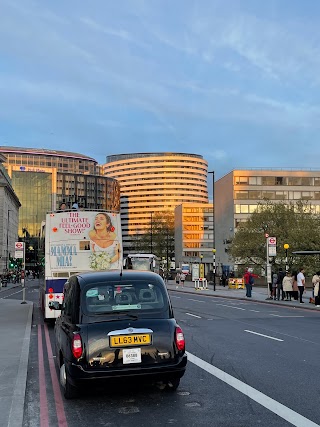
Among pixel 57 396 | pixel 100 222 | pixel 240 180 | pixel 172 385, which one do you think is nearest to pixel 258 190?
pixel 240 180

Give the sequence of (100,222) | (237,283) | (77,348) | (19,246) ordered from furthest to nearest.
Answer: (237,283) < (19,246) < (100,222) < (77,348)

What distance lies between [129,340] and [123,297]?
2.42 feet

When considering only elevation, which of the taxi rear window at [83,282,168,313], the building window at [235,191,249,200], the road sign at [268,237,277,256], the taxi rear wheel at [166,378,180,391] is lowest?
the taxi rear wheel at [166,378,180,391]

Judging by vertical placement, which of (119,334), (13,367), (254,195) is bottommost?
(13,367)

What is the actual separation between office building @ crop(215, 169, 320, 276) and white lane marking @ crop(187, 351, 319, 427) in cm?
8091

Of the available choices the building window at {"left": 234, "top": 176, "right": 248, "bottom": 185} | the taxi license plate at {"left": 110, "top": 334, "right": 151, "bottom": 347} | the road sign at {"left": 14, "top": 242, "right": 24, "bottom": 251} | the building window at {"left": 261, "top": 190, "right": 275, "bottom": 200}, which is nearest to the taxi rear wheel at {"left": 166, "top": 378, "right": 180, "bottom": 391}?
the taxi license plate at {"left": 110, "top": 334, "right": 151, "bottom": 347}

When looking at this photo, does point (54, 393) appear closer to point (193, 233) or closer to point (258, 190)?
point (258, 190)

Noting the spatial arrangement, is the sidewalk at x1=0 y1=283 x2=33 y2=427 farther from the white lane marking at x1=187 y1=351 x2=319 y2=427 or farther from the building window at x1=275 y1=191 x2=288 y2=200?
the building window at x1=275 y1=191 x2=288 y2=200

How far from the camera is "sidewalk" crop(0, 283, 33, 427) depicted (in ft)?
20.5

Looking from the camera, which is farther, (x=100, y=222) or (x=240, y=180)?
(x=240, y=180)

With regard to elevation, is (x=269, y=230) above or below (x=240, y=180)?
below

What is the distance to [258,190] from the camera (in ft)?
298

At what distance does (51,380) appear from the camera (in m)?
8.32

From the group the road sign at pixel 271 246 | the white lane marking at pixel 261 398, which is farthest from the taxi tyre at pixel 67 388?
the road sign at pixel 271 246
